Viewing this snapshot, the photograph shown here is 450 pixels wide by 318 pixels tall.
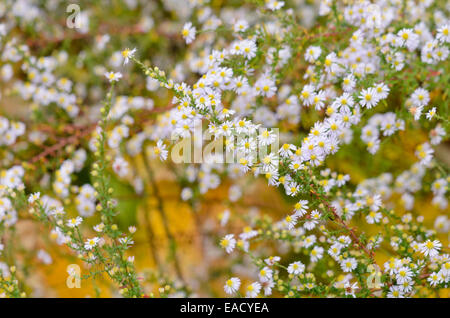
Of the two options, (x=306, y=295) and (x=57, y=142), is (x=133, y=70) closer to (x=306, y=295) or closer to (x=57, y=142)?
(x=57, y=142)

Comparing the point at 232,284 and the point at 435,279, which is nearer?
the point at 435,279

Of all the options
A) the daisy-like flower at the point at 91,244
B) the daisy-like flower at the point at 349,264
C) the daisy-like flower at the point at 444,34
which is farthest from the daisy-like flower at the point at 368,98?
the daisy-like flower at the point at 91,244

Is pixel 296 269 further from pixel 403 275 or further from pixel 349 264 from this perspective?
pixel 403 275

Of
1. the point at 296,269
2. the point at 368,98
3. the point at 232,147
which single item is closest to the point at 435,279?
the point at 296,269

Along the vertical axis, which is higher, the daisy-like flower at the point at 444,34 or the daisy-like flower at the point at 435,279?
the daisy-like flower at the point at 444,34

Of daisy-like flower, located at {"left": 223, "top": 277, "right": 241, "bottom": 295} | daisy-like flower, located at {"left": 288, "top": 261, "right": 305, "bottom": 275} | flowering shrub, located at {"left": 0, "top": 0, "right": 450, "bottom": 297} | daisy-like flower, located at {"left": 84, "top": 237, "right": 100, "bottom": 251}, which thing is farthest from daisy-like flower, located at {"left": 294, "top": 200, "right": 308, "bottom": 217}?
daisy-like flower, located at {"left": 84, "top": 237, "right": 100, "bottom": 251}

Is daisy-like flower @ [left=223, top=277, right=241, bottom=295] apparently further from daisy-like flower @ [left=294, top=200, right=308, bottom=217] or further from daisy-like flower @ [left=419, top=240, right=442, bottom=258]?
daisy-like flower @ [left=419, top=240, right=442, bottom=258]

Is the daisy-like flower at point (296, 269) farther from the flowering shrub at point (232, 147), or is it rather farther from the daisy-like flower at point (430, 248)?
the daisy-like flower at point (430, 248)
